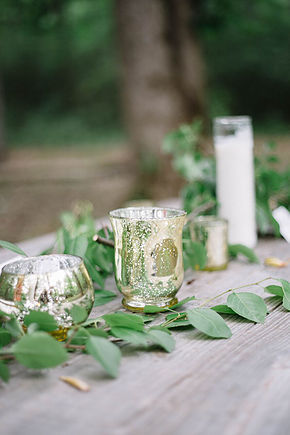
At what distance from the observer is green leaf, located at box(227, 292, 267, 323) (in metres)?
0.76

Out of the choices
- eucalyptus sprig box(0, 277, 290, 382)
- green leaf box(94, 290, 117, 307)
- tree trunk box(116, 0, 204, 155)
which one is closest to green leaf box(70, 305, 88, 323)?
eucalyptus sprig box(0, 277, 290, 382)

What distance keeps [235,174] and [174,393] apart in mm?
746

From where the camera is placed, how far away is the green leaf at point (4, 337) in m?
0.65

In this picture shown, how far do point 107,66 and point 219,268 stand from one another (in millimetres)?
10643

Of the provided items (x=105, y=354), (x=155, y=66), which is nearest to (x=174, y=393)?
(x=105, y=354)

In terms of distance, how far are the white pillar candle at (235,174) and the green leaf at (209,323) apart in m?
0.54

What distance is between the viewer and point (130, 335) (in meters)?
0.67

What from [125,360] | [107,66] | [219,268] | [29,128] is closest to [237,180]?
[219,268]

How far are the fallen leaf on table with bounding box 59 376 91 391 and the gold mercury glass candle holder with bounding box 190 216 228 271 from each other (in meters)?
0.53

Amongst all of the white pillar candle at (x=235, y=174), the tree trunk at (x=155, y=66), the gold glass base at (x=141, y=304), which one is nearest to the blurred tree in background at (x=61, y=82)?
the tree trunk at (x=155, y=66)

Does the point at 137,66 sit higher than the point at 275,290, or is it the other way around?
the point at 137,66

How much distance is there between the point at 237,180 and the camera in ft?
4.00

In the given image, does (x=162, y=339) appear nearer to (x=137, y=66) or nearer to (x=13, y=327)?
(x=13, y=327)

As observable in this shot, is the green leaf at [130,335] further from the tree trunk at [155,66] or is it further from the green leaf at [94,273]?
the tree trunk at [155,66]
